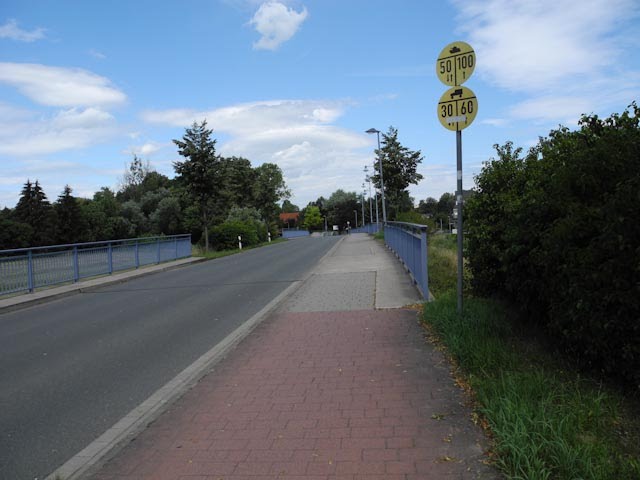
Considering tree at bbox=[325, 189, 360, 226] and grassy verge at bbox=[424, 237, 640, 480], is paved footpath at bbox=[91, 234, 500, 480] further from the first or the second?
tree at bbox=[325, 189, 360, 226]

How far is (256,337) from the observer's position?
6957 mm

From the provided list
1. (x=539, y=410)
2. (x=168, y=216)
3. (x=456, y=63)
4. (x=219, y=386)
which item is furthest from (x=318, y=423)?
(x=168, y=216)

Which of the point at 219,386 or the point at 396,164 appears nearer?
the point at 219,386

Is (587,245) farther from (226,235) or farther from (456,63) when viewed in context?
(226,235)

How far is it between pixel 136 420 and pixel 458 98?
5148 millimetres

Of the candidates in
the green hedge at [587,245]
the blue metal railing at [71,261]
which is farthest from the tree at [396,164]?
the green hedge at [587,245]

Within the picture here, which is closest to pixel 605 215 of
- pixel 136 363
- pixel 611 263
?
pixel 611 263

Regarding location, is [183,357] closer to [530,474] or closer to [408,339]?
[408,339]

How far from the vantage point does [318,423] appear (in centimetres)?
390

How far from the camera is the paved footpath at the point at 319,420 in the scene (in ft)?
10.6

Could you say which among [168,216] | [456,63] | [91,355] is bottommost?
[91,355]

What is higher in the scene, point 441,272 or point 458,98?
point 458,98

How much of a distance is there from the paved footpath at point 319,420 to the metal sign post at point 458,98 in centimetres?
175

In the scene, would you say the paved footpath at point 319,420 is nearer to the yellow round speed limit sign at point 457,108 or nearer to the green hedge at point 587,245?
the green hedge at point 587,245
